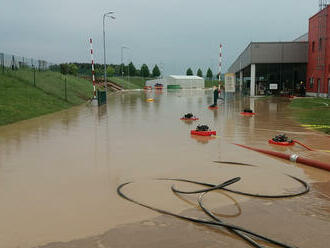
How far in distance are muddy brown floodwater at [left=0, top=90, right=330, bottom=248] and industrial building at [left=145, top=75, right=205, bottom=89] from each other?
81.8 m

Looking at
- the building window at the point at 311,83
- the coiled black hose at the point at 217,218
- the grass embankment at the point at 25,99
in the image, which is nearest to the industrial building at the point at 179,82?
the building window at the point at 311,83

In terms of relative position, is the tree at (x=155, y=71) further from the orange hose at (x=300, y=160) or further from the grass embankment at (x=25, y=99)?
the orange hose at (x=300, y=160)

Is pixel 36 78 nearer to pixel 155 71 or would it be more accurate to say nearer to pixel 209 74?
pixel 155 71

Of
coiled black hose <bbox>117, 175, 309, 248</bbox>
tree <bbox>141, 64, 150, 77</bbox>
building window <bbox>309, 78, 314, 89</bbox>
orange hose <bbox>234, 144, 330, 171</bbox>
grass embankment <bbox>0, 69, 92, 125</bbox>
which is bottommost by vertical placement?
coiled black hose <bbox>117, 175, 309, 248</bbox>

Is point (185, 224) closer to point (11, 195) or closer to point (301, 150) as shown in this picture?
point (11, 195)

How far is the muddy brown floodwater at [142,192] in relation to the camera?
4172mm

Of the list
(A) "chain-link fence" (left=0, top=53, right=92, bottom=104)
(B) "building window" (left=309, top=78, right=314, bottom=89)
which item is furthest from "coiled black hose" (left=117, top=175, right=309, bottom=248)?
(B) "building window" (left=309, top=78, right=314, bottom=89)

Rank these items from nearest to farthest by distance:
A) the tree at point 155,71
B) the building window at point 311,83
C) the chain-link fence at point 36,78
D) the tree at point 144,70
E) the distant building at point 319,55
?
the chain-link fence at point 36,78 < the distant building at point 319,55 < the building window at point 311,83 < the tree at point 144,70 < the tree at point 155,71

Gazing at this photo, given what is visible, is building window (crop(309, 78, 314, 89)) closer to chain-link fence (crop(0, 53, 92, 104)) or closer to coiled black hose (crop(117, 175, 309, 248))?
chain-link fence (crop(0, 53, 92, 104))

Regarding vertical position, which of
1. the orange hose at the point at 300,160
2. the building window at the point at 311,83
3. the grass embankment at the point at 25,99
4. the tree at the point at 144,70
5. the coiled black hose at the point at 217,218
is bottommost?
the coiled black hose at the point at 217,218

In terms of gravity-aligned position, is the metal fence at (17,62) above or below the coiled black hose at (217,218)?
above

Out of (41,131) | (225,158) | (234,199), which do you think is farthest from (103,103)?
(234,199)

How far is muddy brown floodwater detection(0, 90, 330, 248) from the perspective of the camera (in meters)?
4.17

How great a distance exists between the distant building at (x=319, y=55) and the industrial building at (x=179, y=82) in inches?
2142
